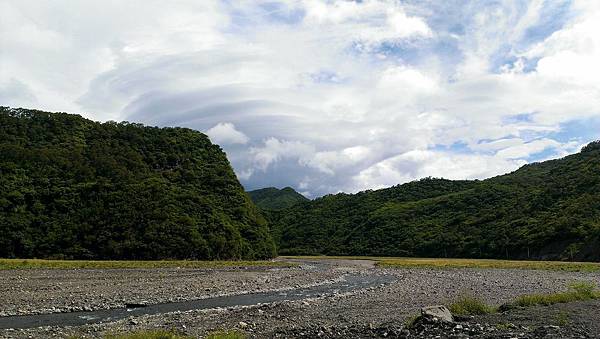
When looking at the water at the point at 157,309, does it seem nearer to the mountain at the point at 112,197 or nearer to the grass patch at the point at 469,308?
the grass patch at the point at 469,308

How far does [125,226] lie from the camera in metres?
79.1

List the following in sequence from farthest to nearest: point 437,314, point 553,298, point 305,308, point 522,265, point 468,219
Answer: point 468,219
point 522,265
point 305,308
point 553,298
point 437,314

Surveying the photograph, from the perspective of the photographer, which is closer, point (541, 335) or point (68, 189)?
point (541, 335)

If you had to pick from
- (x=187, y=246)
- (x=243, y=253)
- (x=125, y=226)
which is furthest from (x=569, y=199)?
(x=125, y=226)

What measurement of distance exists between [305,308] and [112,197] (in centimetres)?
6328

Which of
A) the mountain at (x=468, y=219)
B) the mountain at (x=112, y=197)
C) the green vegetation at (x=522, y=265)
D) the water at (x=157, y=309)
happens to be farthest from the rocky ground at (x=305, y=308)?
the mountain at (x=468, y=219)

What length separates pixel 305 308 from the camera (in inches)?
1094

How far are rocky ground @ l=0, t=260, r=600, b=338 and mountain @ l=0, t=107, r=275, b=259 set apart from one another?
28751 mm

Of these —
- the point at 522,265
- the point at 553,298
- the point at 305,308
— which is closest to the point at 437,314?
the point at 305,308

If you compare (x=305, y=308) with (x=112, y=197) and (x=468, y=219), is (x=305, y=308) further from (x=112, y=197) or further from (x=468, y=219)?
(x=468, y=219)

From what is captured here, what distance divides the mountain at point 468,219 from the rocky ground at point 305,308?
44058mm

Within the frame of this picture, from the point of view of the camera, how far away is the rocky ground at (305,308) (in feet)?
59.3

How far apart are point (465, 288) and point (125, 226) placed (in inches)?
2202

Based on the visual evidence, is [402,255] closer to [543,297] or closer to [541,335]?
[543,297]
